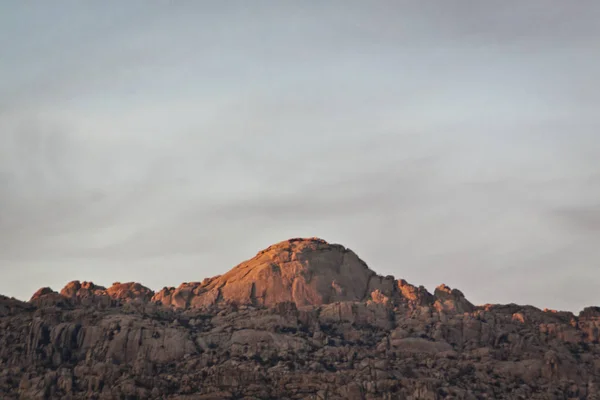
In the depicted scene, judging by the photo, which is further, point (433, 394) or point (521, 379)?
point (521, 379)

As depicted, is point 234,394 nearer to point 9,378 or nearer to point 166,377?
point 166,377

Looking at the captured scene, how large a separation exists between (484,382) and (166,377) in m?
49.6

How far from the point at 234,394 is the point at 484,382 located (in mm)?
39064

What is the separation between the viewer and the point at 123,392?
190 meters

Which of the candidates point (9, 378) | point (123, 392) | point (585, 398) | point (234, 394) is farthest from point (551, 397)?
point (9, 378)

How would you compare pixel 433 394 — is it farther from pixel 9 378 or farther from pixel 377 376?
pixel 9 378

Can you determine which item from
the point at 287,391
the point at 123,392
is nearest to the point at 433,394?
the point at 287,391

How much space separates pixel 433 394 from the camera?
18675 cm

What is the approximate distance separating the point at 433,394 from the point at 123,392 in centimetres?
4644

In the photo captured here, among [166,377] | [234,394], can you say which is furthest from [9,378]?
[234,394]

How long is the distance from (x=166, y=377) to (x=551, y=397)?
195ft

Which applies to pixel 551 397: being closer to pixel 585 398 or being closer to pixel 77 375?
pixel 585 398

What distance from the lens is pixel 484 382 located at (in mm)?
196250

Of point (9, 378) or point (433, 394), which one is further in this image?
point (9, 378)
